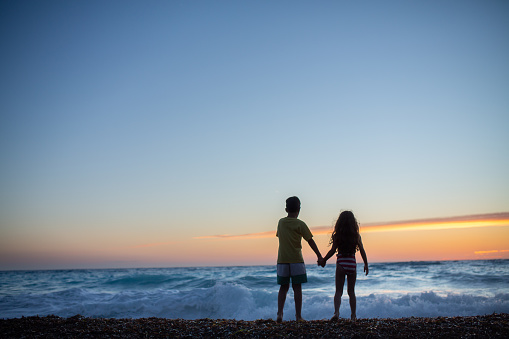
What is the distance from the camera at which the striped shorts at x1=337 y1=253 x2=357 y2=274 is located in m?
5.62

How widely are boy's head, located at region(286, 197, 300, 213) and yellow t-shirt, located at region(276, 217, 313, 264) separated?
162 mm

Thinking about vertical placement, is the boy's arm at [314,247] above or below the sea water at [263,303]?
above

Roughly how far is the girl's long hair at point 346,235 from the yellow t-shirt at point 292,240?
0.51 meters

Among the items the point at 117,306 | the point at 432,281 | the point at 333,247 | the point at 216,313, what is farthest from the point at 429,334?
the point at 432,281

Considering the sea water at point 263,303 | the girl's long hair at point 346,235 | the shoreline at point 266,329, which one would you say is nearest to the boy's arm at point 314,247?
the girl's long hair at point 346,235

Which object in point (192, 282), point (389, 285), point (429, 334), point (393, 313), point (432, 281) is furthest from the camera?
point (192, 282)

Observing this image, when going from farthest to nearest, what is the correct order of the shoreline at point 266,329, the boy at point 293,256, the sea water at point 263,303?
the sea water at point 263,303 < the boy at point 293,256 < the shoreline at point 266,329

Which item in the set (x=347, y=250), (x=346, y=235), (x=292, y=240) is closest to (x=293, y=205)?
(x=292, y=240)

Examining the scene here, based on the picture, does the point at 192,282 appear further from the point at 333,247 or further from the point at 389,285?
the point at 333,247

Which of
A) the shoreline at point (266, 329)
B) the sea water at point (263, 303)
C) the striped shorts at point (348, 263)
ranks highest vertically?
the striped shorts at point (348, 263)

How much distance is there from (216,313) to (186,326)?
6.63 metres

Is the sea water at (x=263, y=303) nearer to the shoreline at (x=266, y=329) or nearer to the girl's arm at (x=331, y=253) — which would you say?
the girl's arm at (x=331, y=253)

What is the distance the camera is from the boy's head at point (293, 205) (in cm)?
567

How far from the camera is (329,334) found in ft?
13.9
